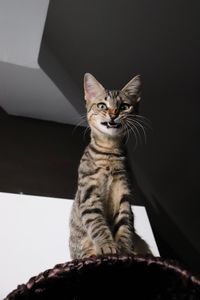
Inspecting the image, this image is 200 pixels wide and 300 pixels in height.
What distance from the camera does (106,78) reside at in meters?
1.59

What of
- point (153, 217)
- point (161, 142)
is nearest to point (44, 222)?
point (153, 217)

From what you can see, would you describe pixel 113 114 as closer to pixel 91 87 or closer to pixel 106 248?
pixel 91 87

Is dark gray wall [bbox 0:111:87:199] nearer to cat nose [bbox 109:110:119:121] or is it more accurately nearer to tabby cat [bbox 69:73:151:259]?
tabby cat [bbox 69:73:151:259]

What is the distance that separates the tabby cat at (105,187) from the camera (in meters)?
0.74

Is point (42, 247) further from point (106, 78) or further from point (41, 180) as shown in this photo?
point (106, 78)

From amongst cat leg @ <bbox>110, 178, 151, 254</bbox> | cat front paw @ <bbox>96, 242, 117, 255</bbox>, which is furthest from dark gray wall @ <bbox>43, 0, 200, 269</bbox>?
cat front paw @ <bbox>96, 242, 117, 255</bbox>

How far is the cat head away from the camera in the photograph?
80cm

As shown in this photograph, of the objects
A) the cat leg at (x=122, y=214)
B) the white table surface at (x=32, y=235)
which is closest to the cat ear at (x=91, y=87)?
the cat leg at (x=122, y=214)

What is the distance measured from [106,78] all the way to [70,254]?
913 mm

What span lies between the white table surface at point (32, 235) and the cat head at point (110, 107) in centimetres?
29

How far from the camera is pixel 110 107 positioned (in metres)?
0.82

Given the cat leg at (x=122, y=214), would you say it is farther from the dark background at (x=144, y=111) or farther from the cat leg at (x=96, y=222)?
the dark background at (x=144, y=111)

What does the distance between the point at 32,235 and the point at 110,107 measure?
1.21 feet

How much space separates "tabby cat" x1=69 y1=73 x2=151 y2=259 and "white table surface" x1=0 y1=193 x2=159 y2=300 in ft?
0.20
